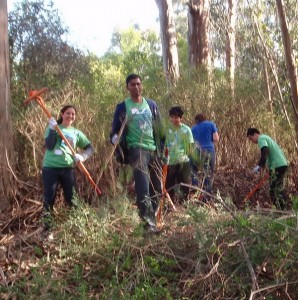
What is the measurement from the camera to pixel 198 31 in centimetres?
1526

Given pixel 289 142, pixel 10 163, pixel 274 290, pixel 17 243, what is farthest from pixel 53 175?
pixel 289 142

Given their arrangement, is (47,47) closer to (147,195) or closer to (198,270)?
(147,195)

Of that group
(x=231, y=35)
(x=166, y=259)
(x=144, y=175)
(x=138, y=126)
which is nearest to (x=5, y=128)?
(x=138, y=126)

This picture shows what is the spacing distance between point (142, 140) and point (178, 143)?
106 centimetres

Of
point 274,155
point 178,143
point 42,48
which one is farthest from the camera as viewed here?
point 42,48

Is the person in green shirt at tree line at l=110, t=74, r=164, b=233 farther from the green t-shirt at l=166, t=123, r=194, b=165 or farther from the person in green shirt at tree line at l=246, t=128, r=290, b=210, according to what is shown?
the person in green shirt at tree line at l=246, t=128, r=290, b=210

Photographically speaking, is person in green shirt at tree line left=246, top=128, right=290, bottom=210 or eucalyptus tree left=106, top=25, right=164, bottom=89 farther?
eucalyptus tree left=106, top=25, right=164, bottom=89

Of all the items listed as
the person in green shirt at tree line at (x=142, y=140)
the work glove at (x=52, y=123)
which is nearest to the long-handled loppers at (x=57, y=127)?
the work glove at (x=52, y=123)

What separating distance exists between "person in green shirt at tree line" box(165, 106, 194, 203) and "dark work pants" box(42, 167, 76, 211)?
111 centimetres

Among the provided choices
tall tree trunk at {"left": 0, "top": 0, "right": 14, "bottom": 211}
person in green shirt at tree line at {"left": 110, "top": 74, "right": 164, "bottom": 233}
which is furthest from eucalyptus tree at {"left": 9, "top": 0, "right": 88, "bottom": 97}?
person in green shirt at tree line at {"left": 110, "top": 74, "right": 164, "bottom": 233}

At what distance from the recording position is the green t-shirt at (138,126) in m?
6.56

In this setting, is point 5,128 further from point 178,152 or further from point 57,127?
point 178,152

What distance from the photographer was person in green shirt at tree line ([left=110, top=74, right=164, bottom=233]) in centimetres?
641

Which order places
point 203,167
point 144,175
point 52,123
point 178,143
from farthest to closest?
point 203,167 → point 178,143 → point 52,123 → point 144,175
